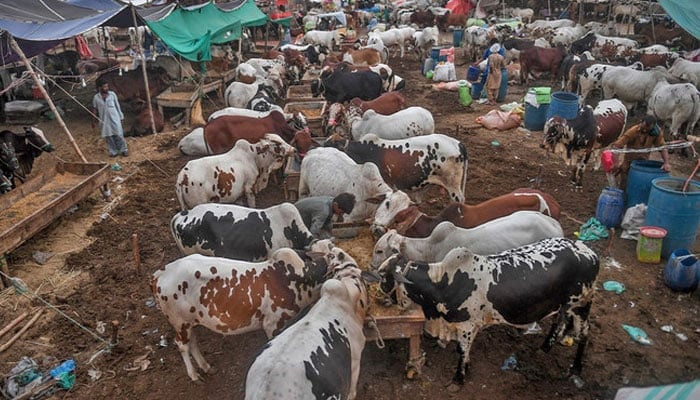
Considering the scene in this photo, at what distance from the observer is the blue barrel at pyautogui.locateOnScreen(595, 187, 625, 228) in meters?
8.29

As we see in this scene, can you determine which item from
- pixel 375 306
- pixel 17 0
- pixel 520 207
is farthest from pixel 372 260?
pixel 17 0

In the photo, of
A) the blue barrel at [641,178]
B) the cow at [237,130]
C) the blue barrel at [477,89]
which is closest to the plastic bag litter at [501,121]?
the blue barrel at [477,89]

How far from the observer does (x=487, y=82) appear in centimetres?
1569

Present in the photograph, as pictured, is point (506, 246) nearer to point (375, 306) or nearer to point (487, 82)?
point (375, 306)

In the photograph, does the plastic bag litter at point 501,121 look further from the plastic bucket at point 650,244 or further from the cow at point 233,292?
the cow at point 233,292

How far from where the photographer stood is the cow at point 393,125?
10.0 metres

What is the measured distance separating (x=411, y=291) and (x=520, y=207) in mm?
2294

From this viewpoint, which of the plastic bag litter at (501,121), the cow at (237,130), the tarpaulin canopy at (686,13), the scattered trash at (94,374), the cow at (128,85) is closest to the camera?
the scattered trash at (94,374)

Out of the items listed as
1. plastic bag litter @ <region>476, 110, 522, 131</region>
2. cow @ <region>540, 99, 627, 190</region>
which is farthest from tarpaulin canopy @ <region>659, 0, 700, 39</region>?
plastic bag litter @ <region>476, 110, 522, 131</region>

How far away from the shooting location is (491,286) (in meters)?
5.20

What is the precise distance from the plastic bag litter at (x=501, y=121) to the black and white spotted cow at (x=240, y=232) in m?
8.47

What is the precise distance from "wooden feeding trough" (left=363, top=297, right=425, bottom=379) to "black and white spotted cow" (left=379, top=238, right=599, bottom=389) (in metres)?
0.14

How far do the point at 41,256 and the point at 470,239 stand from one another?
658cm

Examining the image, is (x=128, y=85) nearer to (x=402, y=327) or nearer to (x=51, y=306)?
(x=51, y=306)
